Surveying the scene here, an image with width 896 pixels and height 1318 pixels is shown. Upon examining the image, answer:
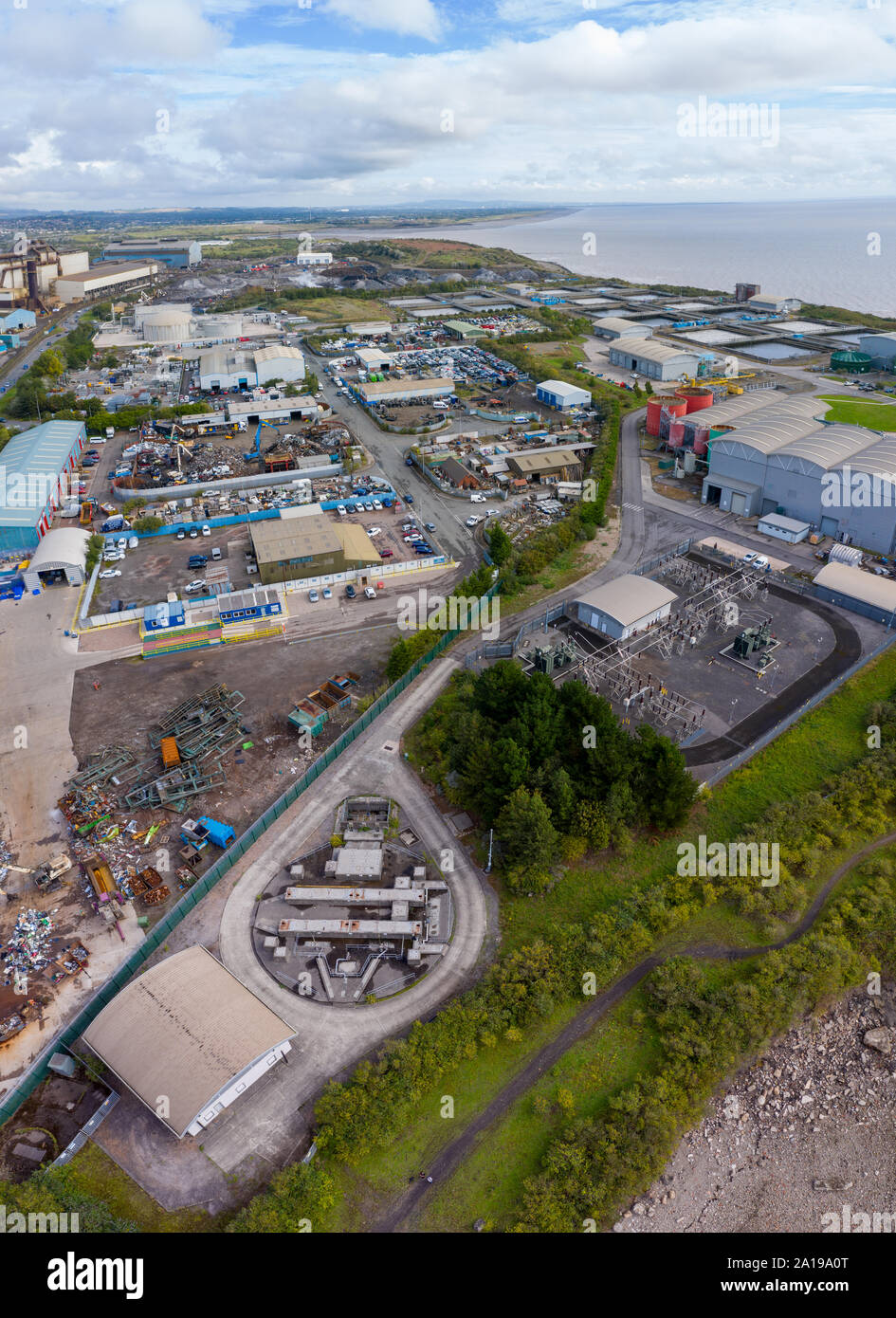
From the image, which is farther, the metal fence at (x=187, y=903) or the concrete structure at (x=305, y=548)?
the concrete structure at (x=305, y=548)

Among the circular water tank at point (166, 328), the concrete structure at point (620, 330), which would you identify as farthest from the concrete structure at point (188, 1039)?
the circular water tank at point (166, 328)

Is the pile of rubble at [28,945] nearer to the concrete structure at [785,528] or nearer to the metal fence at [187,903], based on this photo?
the metal fence at [187,903]

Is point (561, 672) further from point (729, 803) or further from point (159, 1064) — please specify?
point (159, 1064)

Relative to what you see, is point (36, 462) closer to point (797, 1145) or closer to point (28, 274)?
point (797, 1145)

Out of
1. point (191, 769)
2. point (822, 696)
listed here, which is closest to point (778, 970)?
point (822, 696)

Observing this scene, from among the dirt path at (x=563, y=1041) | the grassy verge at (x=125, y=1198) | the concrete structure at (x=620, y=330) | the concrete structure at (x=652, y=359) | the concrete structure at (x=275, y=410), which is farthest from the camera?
the concrete structure at (x=620, y=330)

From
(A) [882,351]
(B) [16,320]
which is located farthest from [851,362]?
(B) [16,320]

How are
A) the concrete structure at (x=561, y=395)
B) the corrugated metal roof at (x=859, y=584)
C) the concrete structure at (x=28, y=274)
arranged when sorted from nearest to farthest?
the corrugated metal roof at (x=859, y=584) < the concrete structure at (x=561, y=395) < the concrete structure at (x=28, y=274)
